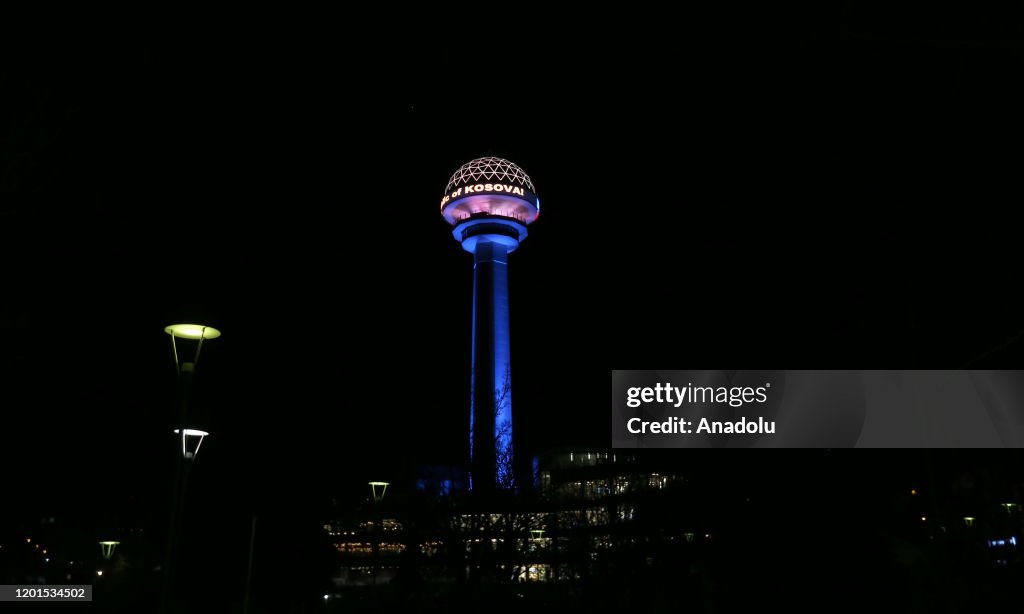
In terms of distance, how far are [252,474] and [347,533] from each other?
4223mm

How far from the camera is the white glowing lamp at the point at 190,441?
1142cm

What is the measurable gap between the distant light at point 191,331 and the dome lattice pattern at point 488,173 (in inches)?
2331

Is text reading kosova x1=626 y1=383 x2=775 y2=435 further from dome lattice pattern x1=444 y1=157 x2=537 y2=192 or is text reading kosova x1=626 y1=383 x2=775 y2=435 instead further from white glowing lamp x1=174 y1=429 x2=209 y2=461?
dome lattice pattern x1=444 y1=157 x2=537 y2=192

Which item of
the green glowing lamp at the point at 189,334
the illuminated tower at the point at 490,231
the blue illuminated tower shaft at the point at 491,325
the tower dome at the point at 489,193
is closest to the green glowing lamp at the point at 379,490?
the green glowing lamp at the point at 189,334

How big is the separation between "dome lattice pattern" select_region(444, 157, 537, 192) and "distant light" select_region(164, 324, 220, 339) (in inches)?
2331

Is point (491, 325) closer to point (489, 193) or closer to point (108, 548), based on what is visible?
point (489, 193)

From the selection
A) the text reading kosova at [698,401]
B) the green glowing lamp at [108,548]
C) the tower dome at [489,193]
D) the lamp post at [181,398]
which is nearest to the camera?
the lamp post at [181,398]

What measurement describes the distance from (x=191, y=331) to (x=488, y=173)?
59897 millimetres

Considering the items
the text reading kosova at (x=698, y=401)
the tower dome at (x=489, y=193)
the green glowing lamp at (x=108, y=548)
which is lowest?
the green glowing lamp at (x=108, y=548)

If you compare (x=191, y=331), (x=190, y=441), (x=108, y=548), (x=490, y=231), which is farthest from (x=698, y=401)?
(x=490, y=231)

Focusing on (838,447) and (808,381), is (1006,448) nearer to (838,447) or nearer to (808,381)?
(838,447)

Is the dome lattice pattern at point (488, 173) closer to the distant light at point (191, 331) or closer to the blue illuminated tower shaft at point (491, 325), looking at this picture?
the blue illuminated tower shaft at point (491, 325)

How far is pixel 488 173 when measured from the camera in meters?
70.3

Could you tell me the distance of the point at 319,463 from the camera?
87.0 ft
